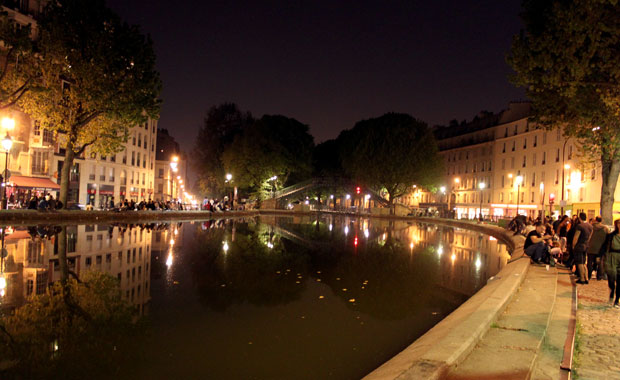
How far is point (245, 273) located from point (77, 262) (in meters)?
5.05

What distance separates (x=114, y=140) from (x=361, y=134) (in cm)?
4260

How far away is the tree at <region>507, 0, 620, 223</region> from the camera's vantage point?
15.5 metres

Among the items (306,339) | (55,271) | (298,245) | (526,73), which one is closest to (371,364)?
(306,339)

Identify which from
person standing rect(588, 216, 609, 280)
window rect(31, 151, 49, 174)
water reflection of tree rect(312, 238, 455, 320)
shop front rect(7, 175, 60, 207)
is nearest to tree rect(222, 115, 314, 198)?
window rect(31, 151, 49, 174)

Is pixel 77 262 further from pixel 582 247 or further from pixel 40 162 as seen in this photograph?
pixel 40 162

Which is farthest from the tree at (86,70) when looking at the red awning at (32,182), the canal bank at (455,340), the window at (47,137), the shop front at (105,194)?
the canal bank at (455,340)

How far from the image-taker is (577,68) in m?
16.4

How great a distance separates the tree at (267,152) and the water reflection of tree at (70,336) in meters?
55.1

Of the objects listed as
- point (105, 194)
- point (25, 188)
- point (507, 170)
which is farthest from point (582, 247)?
point (507, 170)

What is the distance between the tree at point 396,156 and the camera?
62.8 meters

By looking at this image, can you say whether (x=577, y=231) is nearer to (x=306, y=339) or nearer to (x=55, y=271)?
(x=306, y=339)

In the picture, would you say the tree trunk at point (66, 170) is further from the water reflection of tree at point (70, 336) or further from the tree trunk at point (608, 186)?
the tree trunk at point (608, 186)

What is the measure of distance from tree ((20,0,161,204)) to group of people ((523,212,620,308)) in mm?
28160

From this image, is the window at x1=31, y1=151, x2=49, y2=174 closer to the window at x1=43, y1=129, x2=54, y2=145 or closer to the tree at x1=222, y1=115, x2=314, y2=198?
the window at x1=43, y1=129, x2=54, y2=145
